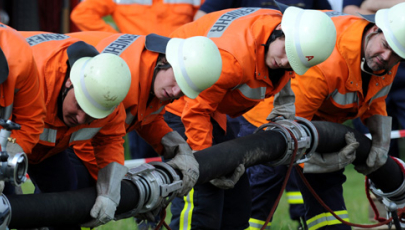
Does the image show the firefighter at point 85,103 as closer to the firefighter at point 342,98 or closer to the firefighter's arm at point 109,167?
the firefighter's arm at point 109,167

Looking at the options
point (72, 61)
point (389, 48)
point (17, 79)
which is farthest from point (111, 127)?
point (389, 48)

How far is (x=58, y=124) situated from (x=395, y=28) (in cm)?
238

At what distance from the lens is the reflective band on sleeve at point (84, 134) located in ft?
13.8

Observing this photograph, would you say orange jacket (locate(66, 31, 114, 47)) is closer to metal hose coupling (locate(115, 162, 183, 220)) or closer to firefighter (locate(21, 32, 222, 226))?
firefighter (locate(21, 32, 222, 226))

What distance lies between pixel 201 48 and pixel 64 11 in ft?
22.6

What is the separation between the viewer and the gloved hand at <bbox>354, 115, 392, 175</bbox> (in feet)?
18.6

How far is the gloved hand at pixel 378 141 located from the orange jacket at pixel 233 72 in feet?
3.29

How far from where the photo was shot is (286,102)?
5289 mm

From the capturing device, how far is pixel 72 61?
3.90 m

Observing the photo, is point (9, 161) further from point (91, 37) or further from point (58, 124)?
point (91, 37)

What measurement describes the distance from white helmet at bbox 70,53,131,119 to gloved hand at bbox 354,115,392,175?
99.1 inches

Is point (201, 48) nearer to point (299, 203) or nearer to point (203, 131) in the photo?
point (203, 131)

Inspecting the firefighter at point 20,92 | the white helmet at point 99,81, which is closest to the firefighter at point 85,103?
the white helmet at point 99,81

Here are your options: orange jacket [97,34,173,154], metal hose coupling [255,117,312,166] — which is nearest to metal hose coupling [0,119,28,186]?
orange jacket [97,34,173,154]
